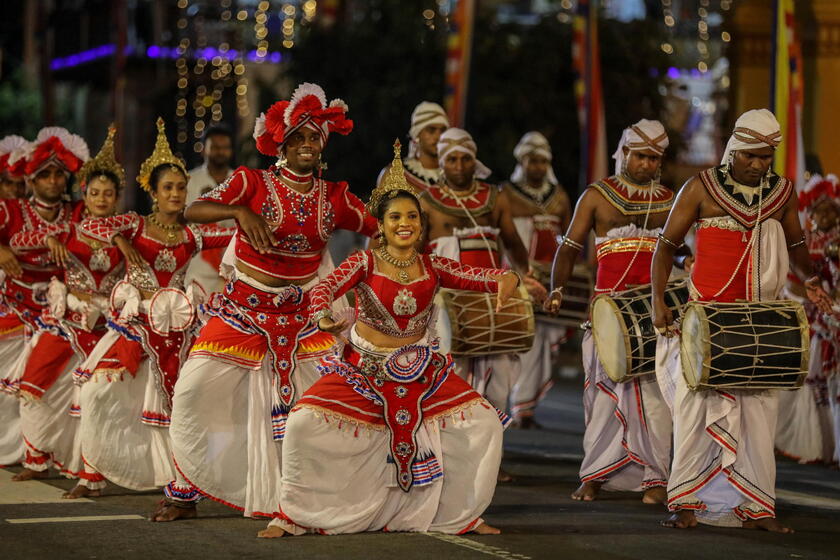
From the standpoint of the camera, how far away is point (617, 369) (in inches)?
368

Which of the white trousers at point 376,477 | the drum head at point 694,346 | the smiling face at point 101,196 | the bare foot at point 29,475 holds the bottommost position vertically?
the bare foot at point 29,475

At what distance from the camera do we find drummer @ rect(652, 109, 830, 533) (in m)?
8.32

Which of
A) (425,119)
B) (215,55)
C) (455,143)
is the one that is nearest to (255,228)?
(455,143)

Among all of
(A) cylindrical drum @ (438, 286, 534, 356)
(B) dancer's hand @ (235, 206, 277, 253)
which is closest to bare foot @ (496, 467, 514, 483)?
(A) cylindrical drum @ (438, 286, 534, 356)

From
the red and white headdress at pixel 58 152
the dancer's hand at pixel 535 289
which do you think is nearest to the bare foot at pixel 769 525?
the dancer's hand at pixel 535 289

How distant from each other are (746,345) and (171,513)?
3.10m

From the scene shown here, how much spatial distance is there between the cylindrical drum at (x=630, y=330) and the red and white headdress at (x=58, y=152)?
3.67 m

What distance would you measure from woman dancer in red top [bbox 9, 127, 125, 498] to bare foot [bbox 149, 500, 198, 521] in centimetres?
152

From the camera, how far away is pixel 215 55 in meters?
33.4

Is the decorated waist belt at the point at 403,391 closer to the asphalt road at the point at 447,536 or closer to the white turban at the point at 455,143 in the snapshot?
the asphalt road at the point at 447,536

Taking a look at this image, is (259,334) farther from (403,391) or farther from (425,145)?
(425,145)

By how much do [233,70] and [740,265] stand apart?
25.9 m

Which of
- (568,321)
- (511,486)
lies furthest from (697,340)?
(568,321)

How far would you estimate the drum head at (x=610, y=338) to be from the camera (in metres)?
9.23
